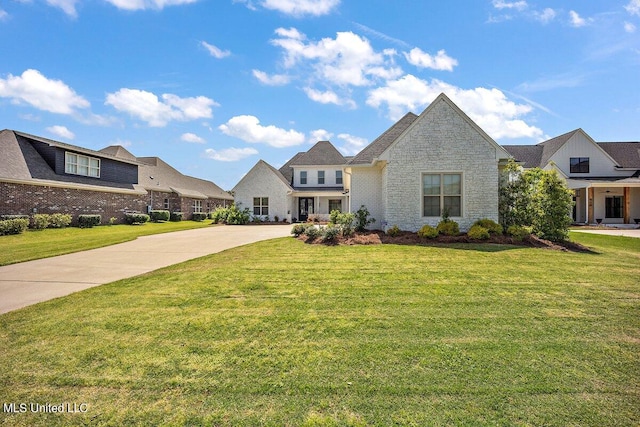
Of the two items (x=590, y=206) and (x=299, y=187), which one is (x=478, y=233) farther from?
(x=590, y=206)

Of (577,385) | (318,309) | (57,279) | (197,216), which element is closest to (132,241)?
(57,279)

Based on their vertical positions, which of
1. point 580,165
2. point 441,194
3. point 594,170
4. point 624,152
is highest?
point 624,152

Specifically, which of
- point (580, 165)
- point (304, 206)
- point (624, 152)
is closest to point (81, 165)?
point (304, 206)

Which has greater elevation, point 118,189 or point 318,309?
point 118,189

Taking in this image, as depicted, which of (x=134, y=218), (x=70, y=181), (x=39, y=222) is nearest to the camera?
(x=39, y=222)

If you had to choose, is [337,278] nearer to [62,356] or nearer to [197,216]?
[62,356]

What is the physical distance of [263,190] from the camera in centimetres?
2841

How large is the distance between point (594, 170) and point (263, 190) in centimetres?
3077

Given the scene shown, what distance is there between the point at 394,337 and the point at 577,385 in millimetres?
1829

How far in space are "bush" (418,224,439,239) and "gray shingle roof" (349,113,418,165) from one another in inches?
175

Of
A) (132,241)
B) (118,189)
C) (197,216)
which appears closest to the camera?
(132,241)

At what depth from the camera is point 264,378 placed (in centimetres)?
301

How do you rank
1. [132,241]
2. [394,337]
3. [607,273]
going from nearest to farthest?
[394,337] → [607,273] → [132,241]

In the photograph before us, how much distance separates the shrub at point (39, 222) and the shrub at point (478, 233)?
2429cm
